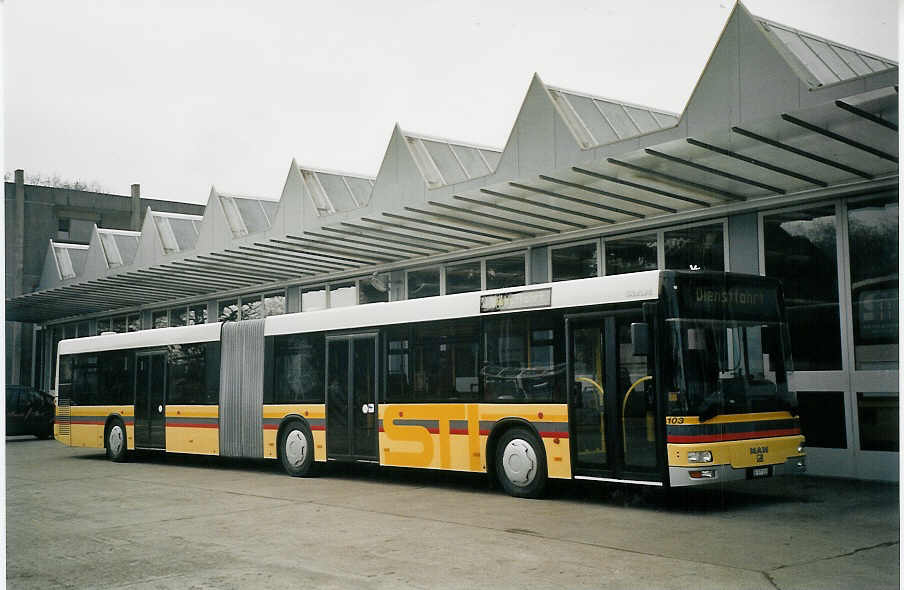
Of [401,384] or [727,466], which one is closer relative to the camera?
[727,466]

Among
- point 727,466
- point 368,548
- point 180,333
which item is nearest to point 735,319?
point 727,466

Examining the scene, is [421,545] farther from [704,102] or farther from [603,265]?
[603,265]

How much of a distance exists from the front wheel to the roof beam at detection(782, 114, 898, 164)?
12871 millimetres

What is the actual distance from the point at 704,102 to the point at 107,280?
11.0 metres

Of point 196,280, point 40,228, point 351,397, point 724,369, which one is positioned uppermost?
point 196,280

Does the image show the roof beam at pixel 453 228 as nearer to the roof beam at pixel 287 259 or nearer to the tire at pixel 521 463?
the roof beam at pixel 287 259

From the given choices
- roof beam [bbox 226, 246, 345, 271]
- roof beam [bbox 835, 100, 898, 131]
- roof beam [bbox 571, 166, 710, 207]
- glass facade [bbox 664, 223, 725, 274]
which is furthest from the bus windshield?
roof beam [bbox 226, 246, 345, 271]

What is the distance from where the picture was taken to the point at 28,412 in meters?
11.8

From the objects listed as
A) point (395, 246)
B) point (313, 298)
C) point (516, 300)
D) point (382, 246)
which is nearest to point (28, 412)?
point (516, 300)

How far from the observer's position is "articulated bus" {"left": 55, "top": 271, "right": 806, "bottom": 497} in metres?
10.1

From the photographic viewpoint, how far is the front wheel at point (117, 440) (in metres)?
17.6

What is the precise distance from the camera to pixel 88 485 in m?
14.0

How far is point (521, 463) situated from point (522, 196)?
4.65m

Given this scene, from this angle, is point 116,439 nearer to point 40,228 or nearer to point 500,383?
point 500,383
